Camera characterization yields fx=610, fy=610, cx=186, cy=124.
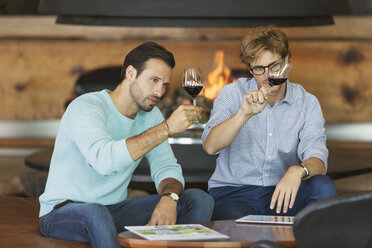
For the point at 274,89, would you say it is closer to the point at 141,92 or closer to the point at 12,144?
the point at 141,92

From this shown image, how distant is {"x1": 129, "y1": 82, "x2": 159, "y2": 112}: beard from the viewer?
7.81 ft

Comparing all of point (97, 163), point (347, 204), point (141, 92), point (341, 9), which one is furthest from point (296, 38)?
point (347, 204)

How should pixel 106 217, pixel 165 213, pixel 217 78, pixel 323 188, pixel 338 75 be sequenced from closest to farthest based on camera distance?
pixel 106 217 < pixel 165 213 < pixel 323 188 < pixel 217 78 < pixel 338 75

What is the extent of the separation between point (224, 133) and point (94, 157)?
22.0 inches

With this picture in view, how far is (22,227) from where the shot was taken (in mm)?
2398

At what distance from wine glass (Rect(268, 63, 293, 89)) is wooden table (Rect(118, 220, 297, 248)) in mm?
686

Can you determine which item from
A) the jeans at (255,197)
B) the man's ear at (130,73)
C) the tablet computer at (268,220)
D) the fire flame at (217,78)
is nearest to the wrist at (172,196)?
the jeans at (255,197)

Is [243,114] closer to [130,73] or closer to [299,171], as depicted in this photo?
[299,171]

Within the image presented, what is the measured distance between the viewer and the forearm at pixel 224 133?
7.59ft

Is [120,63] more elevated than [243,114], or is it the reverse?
[120,63]

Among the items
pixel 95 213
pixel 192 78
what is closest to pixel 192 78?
pixel 192 78

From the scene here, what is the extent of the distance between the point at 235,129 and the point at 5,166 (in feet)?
11.3

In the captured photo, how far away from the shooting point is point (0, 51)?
18.3ft

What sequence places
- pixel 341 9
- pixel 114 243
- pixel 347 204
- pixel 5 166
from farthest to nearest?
pixel 5 166 < pixel 341 9 < pixel 114 243 < pixel 347 204
